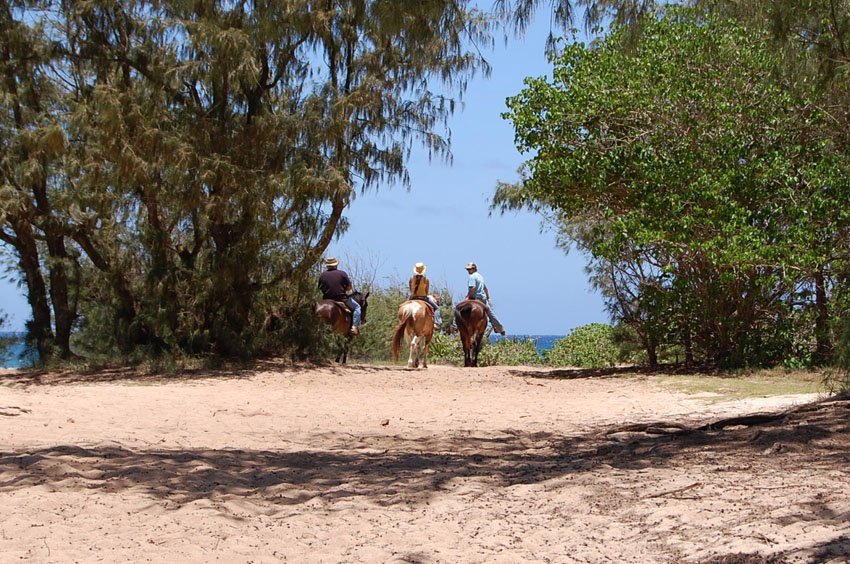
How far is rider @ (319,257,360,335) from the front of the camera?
2036 cm

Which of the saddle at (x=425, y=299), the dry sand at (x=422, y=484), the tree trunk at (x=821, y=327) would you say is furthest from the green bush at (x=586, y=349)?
the dry sand at (x=422, y=484)

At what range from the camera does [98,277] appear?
20.4 metres

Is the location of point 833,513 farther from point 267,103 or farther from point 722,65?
point 267,103

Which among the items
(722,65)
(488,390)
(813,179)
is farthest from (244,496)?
(722,65)

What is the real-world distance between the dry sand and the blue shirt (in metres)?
9.14

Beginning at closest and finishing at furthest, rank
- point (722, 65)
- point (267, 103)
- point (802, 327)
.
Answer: point (722, 65)
point (802, 327)
point (267, 103)

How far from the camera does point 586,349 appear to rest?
24141 mm

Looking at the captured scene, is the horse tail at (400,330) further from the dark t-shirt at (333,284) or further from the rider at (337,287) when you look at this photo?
the dark t-shirt at (333,284)

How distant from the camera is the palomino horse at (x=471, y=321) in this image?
842 inches

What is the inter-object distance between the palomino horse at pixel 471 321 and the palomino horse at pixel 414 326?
0.80 m

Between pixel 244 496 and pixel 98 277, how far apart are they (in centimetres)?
1453

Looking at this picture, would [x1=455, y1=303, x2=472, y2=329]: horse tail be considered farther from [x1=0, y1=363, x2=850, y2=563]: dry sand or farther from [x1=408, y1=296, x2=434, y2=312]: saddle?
[x1=0, y1=363, x2=850, y2=563]: dry sand

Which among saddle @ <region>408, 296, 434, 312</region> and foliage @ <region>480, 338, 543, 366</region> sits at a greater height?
saddle @ <region>408, 296, 434, 312</region>

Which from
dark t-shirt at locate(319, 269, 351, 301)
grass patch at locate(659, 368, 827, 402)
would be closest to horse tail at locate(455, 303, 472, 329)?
dark t-shirt at locate(319, 269, 351, 301)
